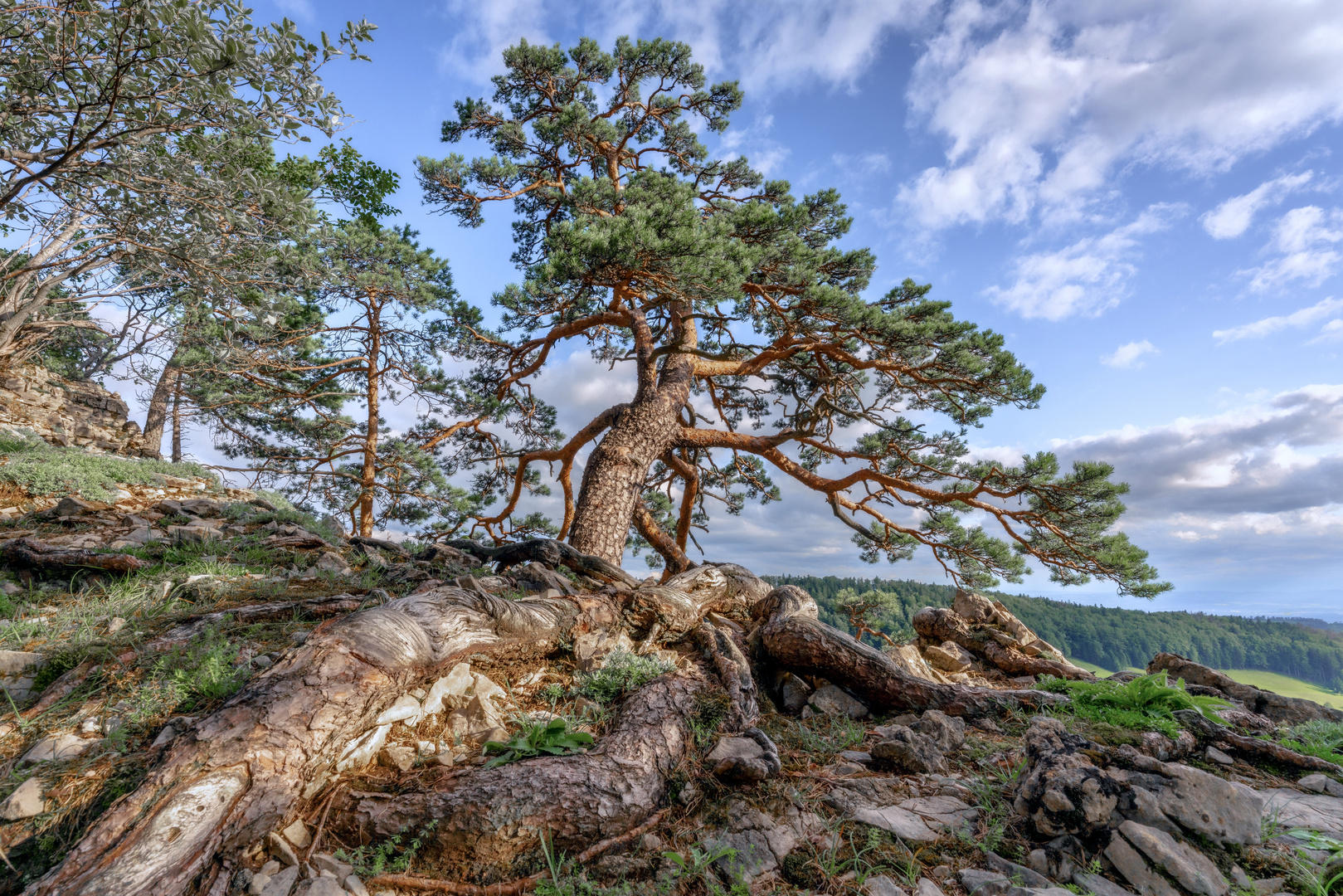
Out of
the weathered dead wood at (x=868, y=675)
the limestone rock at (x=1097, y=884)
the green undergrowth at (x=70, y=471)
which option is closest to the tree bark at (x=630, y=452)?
the weathered dead wood at (x=868, y=675)

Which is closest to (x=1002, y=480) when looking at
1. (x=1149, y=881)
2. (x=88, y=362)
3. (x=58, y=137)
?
(x=1149, y=881)

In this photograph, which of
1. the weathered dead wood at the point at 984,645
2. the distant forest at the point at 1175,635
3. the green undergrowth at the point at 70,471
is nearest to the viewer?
the weathered dead wood at the point at 984,645

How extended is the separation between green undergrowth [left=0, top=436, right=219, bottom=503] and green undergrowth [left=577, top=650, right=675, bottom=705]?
8.27 metres

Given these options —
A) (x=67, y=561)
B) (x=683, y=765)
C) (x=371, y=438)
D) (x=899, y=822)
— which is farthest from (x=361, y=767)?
(x=371, y=438)

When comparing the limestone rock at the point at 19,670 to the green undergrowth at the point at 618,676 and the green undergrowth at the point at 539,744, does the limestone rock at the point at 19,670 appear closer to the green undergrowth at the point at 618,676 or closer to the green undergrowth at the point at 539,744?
the green undergrowth at the point at 539,744

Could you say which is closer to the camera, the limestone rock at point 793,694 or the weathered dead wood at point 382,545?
the limestone rock at point 793,694

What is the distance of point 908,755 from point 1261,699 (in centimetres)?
493

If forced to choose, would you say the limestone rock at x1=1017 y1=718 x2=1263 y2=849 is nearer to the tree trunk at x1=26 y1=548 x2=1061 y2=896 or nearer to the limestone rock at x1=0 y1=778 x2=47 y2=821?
the tree trunk at x1=26 y1=548 x2=1061 y2=896

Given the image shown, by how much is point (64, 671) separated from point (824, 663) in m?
5.63

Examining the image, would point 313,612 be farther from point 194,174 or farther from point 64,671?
point 194,174

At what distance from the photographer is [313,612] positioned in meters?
4.31

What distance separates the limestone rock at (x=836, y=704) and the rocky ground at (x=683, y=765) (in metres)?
0.02

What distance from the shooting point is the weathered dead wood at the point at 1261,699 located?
5.12 m

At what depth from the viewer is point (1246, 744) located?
11.5ft
